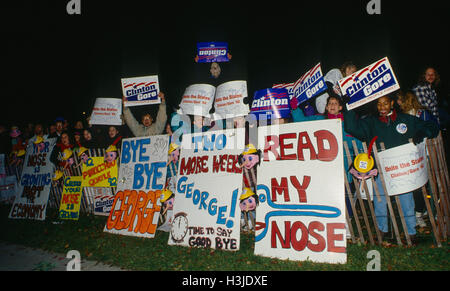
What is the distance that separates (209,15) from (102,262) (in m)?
8.52

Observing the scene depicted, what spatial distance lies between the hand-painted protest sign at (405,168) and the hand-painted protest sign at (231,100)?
265 cm

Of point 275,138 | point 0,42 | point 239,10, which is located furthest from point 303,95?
point 0,42

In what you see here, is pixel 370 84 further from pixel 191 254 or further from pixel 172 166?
pixel 172 166

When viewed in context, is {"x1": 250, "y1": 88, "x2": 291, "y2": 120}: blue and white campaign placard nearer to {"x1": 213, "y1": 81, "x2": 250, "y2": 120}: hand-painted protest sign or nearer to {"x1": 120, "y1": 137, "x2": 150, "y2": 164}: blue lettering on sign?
{"x1": 213, "y1": 81, "x2": 250, "y2": 120}: hand-painted protest sign

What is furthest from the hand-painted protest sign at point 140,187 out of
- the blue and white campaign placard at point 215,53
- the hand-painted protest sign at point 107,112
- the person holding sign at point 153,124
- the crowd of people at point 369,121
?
the blue and white campaign placard at point 215,53

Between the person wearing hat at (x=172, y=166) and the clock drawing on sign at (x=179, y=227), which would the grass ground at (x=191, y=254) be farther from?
the person wearing hat at (x=172, y=166)

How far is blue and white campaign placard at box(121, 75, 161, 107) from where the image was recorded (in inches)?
228

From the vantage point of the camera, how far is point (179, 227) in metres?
4.44

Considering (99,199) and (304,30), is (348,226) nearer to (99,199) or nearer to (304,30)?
(99,199)

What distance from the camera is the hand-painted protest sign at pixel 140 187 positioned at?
4938mm

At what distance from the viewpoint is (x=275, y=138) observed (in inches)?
160

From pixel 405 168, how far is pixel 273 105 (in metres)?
2.22

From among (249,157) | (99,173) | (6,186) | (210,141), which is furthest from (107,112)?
(6,186)

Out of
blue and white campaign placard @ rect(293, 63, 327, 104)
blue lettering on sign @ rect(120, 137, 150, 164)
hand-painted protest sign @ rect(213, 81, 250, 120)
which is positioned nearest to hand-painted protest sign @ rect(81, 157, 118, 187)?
blue lettering on sign @ rect(120, 137, 150, 164)
